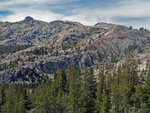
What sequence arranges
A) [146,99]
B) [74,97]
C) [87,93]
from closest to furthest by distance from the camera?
[146,99]
[74,97]
[87,93]

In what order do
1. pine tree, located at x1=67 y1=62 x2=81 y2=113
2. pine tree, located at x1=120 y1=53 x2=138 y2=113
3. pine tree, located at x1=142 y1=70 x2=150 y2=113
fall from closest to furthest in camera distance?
1. pine tree, located at x1=142 y1=70 x2=150 y2=113
2. pine tree, located at x1=120 y1=53 x2=138 y2=113
3. pine tree, located at x1=67 y1=62 x2=81 y2=113

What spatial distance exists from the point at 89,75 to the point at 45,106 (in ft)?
92.0

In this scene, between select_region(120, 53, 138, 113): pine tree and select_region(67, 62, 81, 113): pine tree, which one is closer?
select_region(120, 53, 138, 113): pine tree

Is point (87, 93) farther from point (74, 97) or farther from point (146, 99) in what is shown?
point (146, 99)

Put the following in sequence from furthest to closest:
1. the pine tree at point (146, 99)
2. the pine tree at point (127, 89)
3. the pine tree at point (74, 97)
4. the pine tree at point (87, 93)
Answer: the pine tree at point (87, 93)
the pine tree at point (74, 97)
the pine tree at point (127, 89)
the pine tree at point (146, 99)

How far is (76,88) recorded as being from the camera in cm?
7762

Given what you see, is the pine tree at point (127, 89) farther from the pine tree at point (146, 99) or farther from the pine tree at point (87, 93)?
the pine tree at point (87, 93)

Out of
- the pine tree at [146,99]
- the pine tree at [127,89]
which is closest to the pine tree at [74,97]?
the pine tree at [127,89]

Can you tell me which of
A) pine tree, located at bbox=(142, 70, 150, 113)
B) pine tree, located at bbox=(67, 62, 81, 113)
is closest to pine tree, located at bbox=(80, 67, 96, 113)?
pine tree, located at bbox=(67, 62, 81, 113)

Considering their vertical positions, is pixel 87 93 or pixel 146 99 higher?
pixel 87 93

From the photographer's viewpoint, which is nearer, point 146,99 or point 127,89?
point 146,99

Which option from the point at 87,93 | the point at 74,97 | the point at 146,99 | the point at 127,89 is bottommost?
the point at 146,99

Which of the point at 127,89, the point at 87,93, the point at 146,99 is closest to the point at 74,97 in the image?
the point at 87,93

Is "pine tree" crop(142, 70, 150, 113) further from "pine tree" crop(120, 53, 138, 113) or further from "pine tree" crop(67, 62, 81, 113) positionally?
"pine tree" crop(67, 62, 81, 113)
